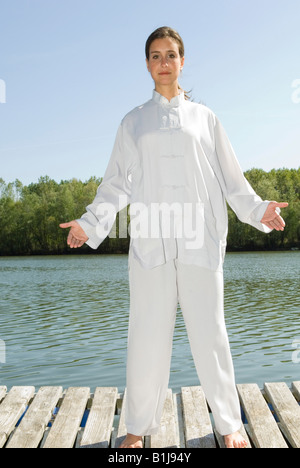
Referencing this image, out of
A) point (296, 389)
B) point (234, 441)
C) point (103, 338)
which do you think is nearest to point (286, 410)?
point (296, 389)

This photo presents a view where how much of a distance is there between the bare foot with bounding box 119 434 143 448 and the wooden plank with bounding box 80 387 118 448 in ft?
0.51

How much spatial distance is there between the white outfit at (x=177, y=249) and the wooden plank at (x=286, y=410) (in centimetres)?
42

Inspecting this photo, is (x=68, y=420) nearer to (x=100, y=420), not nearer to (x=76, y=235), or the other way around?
(x=100, y=420)

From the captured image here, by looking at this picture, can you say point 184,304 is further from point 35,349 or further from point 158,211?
point 35,349

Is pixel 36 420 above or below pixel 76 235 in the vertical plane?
below

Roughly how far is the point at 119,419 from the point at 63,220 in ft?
189

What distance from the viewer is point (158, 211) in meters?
3.12

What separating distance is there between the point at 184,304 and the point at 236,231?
5275 cm

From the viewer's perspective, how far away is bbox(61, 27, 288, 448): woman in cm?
306

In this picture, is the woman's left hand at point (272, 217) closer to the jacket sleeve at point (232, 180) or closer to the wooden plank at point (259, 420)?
the jacket sleeve at point (232, 180)

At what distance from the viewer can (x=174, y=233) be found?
3115 mm

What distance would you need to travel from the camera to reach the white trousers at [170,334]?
3.05 meters

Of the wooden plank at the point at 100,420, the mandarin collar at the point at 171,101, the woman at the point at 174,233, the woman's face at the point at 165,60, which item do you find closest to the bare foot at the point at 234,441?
the woman at the point at 174,233

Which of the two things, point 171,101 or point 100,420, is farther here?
point 100,420
